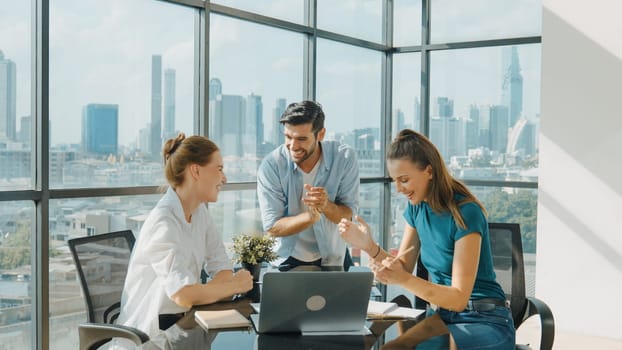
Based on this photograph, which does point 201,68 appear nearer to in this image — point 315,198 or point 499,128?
point 315,198

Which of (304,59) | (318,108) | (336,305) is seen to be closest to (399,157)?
(336,305)

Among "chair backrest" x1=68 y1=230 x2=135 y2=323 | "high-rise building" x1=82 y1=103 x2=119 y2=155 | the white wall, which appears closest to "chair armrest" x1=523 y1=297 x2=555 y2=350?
"chair backrest" x1=68 y1=230 x2=135 y2=323

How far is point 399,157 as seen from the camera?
2.42 metres

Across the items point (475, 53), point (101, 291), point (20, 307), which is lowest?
point (20, 307)

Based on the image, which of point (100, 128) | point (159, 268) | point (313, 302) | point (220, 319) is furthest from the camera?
point (100, 128)

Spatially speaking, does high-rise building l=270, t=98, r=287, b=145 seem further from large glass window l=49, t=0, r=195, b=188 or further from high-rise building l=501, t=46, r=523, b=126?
high-rise building l=501, t=46, r=523, b=126

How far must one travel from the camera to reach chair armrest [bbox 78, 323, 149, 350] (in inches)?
82.8

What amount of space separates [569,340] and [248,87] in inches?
113

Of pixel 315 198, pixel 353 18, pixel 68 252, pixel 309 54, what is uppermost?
pixel 353 18

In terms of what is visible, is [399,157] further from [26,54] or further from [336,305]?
[26,54]

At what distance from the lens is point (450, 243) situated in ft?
7.68

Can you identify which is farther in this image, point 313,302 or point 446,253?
point 446,253

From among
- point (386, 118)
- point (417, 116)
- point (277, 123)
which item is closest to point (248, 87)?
point (277, 123)

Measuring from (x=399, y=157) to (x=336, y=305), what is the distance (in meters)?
0.66
